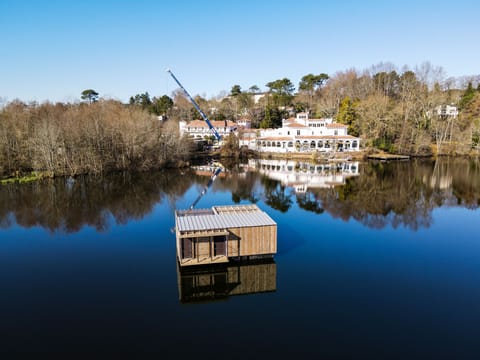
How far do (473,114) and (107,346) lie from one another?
5795 cm

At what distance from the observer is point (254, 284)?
30.2 feet

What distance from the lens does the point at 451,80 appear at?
58.1 metres

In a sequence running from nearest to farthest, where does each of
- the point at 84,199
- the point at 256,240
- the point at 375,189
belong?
the point at 256,240, the point at 84,199, the point at 375,189

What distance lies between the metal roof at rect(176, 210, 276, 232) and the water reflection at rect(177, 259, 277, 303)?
1.27 meters

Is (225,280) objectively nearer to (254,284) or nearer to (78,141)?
(254,284)

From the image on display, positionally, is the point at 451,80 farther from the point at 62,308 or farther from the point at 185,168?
the point at 62,308

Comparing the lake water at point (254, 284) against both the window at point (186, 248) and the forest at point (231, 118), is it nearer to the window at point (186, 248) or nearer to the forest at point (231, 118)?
the window at point (186, 248)

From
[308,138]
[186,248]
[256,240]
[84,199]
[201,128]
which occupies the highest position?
[201,128]

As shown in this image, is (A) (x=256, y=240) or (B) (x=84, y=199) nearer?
(A) (x=256, y=240)

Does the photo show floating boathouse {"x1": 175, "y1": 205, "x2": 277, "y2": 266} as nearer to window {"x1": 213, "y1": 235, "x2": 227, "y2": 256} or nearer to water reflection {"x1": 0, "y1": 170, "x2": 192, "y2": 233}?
window {"x1": 213, "y1": 235, "x2": 227, "y2": 256}

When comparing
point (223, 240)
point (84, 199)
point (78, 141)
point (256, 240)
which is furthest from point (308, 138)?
point (223, 240)

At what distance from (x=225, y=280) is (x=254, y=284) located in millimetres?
881

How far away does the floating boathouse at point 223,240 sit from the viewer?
10000 millimetres

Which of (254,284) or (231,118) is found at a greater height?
(231,118)
